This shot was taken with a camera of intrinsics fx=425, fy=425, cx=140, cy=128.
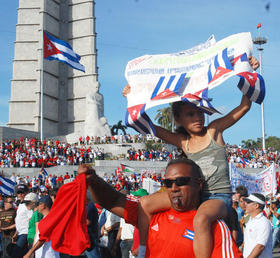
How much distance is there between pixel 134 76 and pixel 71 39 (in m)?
Answer: 55.0

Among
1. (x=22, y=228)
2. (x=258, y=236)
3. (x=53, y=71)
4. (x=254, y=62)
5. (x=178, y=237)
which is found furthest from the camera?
(x=53, y=71)

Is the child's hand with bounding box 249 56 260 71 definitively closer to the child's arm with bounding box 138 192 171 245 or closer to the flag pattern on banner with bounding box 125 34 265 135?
the flag pattern on banner with bounding box 125 34 265 135

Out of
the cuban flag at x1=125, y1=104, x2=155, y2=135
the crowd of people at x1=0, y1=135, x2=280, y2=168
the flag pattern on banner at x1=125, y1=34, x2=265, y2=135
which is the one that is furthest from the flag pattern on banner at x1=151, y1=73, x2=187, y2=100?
the crowd of people at x1=0, y1=135, x2=280, y2=168

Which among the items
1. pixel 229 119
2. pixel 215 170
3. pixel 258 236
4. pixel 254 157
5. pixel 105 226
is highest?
pixel 254 157

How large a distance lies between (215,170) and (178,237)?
0.71m

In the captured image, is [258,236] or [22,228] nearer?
[258,236]

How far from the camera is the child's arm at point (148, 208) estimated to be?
2584mm

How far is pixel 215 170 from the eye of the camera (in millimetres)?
2945

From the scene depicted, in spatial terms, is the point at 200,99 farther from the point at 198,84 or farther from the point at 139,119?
the point at 139,119

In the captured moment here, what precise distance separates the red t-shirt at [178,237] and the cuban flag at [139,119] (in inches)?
34.7

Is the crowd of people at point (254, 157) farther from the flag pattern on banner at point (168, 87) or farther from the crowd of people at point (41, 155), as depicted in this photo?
the flag pattern on banner at point (168, 87)

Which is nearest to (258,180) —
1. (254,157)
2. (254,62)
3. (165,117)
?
(254,62)

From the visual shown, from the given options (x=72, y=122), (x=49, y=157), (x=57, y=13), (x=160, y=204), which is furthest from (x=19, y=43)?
(x=160, y=204)

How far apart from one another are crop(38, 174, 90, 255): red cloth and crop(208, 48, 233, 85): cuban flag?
1.30 meters
